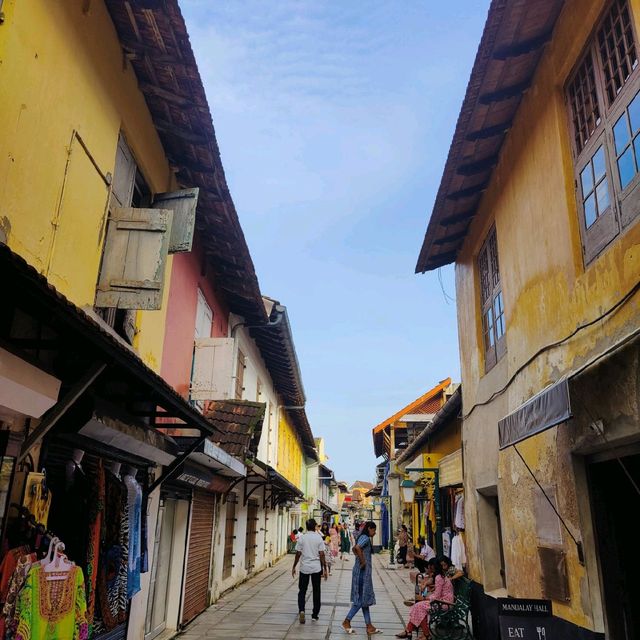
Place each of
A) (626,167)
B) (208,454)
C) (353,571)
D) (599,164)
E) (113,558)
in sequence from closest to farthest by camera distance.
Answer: (626,167) < (599,164) < (113,558) < (208,454) < (353,571)

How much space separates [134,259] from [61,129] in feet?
4.82

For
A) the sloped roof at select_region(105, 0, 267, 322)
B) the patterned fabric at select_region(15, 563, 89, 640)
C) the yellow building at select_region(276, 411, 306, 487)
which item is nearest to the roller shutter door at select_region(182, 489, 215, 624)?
the sloped roof at select_region(105, 0, 267, 322)

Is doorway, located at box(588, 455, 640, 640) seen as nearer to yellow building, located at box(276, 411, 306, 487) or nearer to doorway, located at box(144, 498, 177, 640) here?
doorway, located at box(144, 498, 177, 640)

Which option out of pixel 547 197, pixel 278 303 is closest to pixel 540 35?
pixel 547 197

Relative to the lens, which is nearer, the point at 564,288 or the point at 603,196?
the point at 603,196

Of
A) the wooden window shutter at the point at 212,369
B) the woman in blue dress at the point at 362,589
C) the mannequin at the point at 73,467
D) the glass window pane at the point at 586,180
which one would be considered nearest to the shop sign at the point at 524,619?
the glass window pane at the point at 586,180

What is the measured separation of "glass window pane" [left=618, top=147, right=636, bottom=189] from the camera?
14.1 feet

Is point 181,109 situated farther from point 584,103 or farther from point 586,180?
point 586,180

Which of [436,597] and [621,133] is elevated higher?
[621,133]

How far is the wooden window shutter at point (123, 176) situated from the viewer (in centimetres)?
641

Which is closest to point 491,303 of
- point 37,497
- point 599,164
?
point 599,164

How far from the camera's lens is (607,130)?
469 cm

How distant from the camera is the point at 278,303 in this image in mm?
13438

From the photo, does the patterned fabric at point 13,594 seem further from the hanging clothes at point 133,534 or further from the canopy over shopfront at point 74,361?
the hanging clothes at point 133,534
